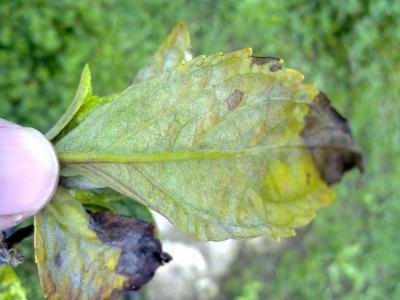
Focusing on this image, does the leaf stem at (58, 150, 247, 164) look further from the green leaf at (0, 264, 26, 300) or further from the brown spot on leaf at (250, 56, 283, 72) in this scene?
the green leaf at (0, 264, 26, 300)

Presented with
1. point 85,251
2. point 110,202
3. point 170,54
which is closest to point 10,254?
point 85,251

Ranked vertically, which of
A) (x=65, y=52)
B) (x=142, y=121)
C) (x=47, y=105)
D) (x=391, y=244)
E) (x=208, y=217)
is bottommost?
(x=391, y=244)

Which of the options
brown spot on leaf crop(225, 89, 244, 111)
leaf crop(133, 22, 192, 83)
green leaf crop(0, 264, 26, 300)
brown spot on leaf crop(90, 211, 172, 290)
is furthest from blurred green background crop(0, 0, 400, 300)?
brown spot on leaf crop(225, 89, 244, 111)

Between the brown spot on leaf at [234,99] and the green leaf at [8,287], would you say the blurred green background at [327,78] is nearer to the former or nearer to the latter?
Answer: the green leaf at [8,287]

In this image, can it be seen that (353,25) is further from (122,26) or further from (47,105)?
(47,105)

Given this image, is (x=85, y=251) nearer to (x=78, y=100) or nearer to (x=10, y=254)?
(x=10, y=254)

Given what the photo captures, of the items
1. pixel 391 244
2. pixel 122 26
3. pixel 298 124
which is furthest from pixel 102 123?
pixel 391 244
